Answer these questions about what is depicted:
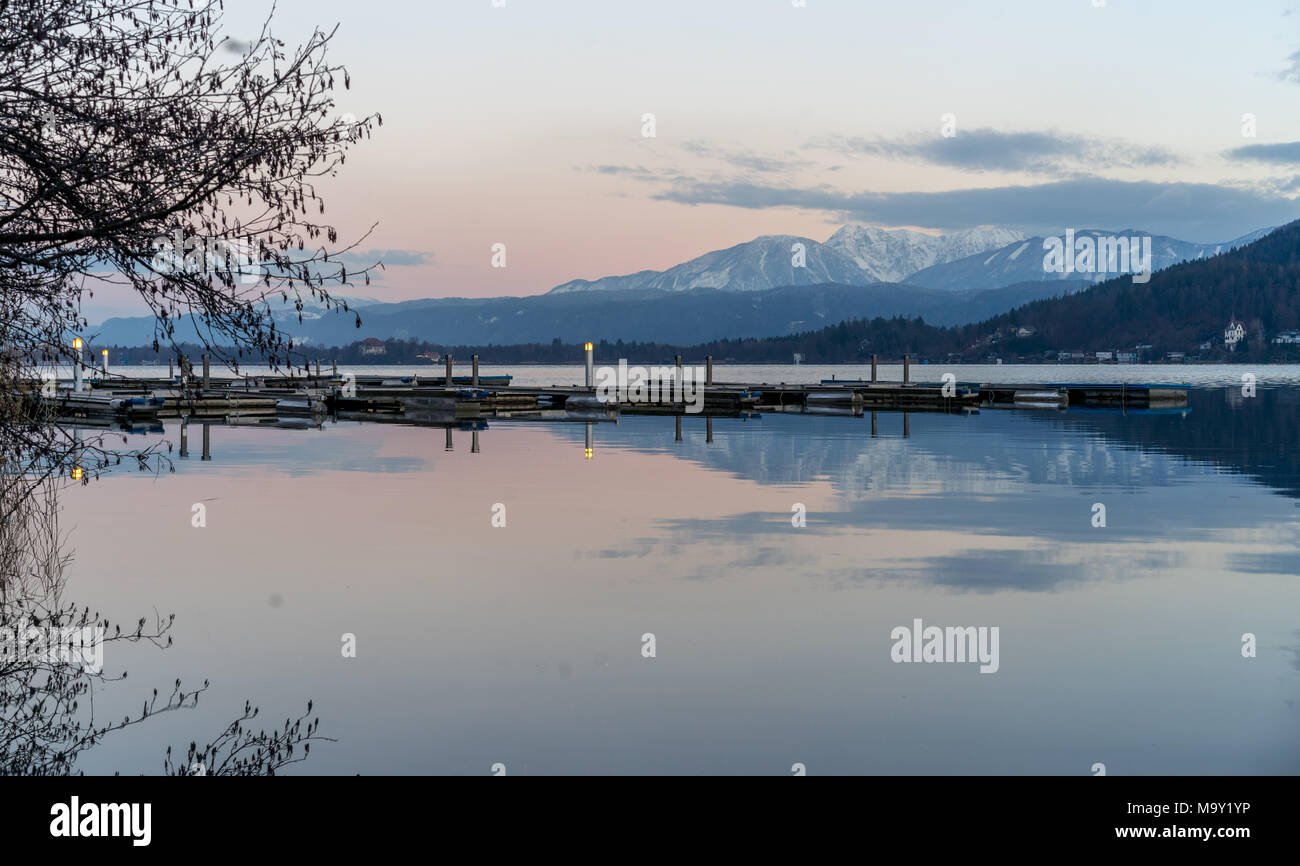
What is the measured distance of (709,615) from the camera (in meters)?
15.3

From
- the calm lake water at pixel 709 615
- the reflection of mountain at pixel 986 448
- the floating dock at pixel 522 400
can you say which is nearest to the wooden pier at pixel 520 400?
the floating dock at pixel 522 400

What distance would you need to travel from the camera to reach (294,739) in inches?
406

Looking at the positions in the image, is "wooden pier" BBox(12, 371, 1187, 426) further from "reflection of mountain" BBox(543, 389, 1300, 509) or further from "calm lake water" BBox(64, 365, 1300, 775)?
"calm lake water" BBox(64, 365, 1300, 775)

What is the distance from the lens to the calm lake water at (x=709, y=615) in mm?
10188

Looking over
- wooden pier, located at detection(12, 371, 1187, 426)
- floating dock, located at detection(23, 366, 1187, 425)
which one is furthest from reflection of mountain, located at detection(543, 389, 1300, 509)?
wooden pier, located at detection(12, 371, 1187, 426)

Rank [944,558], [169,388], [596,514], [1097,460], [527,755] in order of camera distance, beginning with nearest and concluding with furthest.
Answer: [527,755]
[944,558]
[596,514]
[1097,460]
[169,388]

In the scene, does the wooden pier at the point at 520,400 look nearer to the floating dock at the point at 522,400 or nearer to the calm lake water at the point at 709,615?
the floating dock at the point at 522,400

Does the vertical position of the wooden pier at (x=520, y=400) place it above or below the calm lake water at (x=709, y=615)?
above

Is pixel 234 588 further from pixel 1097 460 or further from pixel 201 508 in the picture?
pixel 1097 460

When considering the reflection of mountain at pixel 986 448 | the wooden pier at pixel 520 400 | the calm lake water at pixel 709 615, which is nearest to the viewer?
the calm lake water at pixel 709 615

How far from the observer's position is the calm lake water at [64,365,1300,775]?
401 inches

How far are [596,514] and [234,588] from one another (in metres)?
10.1

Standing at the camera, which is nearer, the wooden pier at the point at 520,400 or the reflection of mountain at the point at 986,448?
the reflection of mountain at the point at 986,448
